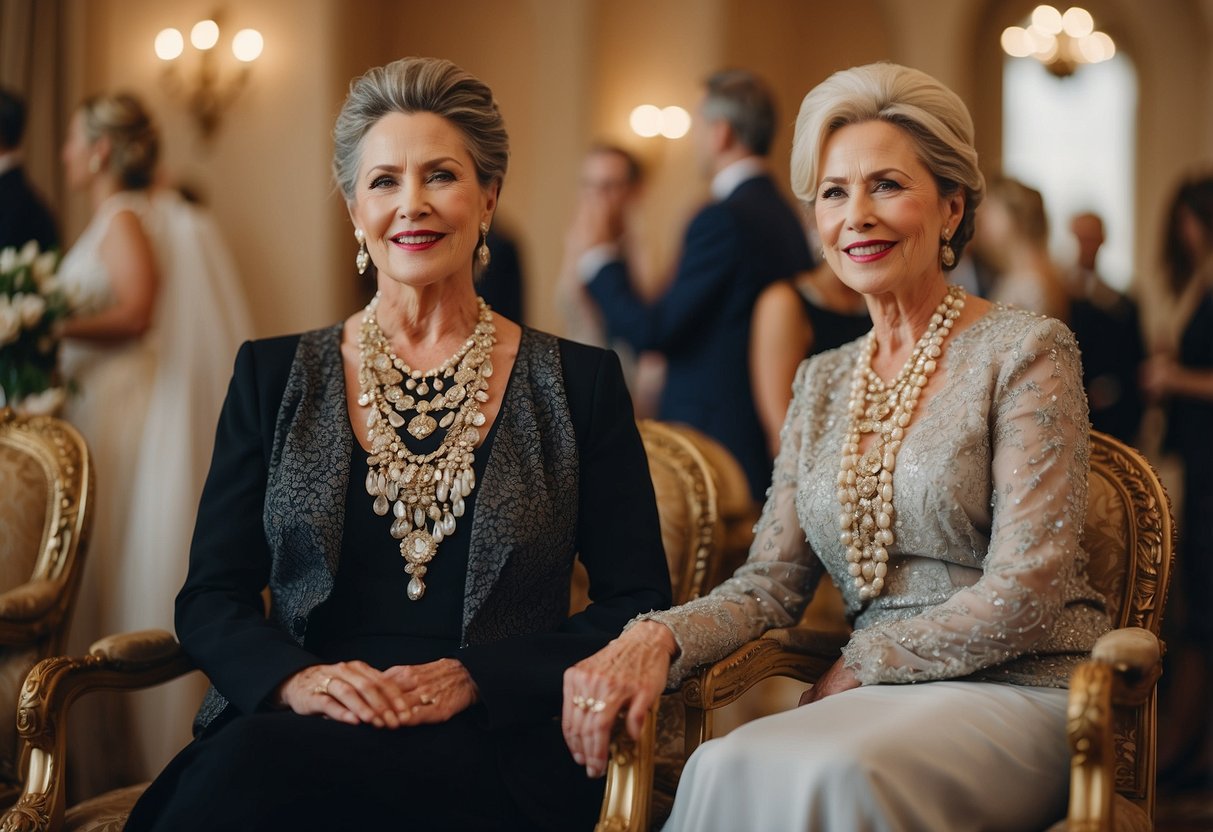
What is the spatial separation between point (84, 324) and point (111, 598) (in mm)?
772

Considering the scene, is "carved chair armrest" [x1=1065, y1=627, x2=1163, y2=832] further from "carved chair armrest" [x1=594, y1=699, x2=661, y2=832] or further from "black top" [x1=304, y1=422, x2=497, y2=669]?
"black top" [x1=304, y1=422, x2=497, y2=669]

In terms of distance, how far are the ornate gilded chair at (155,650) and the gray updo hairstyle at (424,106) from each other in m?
0.75

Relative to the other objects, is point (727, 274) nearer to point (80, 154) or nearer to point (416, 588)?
point (80, 154)

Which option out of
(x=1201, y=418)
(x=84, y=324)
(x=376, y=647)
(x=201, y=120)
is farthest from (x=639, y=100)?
(x=376, y=647)

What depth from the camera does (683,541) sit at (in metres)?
2.67

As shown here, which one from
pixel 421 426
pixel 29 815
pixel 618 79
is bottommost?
pixel 29 815

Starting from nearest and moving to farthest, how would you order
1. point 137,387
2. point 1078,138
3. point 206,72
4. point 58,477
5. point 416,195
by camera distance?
point 416,195 → point 58,477 → point 137,387 → point 206,72 → point 1078,138

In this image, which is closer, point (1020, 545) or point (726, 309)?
point (1020, 545)

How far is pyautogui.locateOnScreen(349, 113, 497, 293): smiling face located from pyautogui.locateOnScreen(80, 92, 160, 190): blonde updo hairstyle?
203cm

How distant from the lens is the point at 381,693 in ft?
6.56

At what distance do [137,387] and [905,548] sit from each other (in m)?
2.51

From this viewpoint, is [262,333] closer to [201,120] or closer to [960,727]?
[201,120]

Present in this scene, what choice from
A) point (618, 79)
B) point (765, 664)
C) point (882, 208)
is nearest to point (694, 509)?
point (765, 664)

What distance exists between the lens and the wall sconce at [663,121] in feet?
28.1
